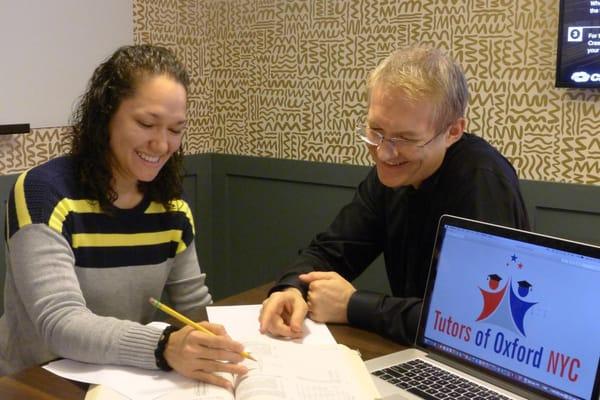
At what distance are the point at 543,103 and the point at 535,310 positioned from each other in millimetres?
1410

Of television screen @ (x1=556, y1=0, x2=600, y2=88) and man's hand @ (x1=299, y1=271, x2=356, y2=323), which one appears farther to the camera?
television screen @ (x1=556, y1=0, x2=600, y2=88)

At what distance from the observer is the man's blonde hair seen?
53.1 inches

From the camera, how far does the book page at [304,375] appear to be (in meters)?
1.00

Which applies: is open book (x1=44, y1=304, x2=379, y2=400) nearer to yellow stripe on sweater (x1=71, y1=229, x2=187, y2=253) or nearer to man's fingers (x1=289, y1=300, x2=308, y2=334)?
man's fingers (x1=289, y1=300, x2=308, y2=334)

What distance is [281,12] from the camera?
281 cm

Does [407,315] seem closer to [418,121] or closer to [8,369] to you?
[418,121]

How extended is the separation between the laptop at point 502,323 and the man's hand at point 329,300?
19 centimetres

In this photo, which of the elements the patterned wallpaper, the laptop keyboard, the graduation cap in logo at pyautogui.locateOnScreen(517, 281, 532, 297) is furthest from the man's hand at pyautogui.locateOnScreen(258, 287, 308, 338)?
the patterned wallpaper

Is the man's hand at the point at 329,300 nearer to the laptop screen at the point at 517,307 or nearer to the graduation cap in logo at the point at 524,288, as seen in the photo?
the laptop screen at the point at 517,307

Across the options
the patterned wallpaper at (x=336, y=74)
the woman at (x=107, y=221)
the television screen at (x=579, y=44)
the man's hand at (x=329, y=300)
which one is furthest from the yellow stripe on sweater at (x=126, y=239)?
the television screen at (x=579, y=44)

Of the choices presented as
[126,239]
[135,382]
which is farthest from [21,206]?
[135,382]

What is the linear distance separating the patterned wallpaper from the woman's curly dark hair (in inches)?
36.3

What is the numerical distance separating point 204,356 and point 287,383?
0.49ft

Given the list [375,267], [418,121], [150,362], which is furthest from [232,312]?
[375,267]
